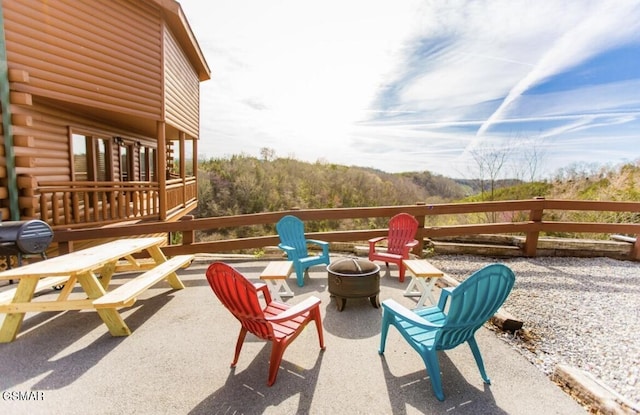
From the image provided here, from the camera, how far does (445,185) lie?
841 inches

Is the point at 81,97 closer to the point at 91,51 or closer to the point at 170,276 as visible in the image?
the point at 91,51

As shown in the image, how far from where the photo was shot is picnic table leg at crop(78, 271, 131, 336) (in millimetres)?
2760

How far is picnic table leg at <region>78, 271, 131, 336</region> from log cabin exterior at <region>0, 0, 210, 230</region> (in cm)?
352

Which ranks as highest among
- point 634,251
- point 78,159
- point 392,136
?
point 392,136

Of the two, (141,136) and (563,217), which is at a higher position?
(141,136)

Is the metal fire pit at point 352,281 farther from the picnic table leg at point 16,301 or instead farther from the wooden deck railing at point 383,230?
the picnic table leg at point 16,301

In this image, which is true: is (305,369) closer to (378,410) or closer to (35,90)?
(378,410)

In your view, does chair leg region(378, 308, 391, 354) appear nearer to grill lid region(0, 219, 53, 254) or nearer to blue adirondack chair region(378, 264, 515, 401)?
blue adirondack chair region(378, 264, 515, 401)

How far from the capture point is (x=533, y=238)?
554 cm

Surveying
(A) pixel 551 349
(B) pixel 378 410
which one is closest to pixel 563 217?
(A) pixel 551 349


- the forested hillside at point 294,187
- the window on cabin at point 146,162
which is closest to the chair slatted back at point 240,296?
the window on cabin at point 146,162

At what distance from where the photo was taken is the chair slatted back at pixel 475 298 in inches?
76.2

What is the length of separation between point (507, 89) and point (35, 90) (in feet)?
44.4

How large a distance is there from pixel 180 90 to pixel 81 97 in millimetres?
3404
